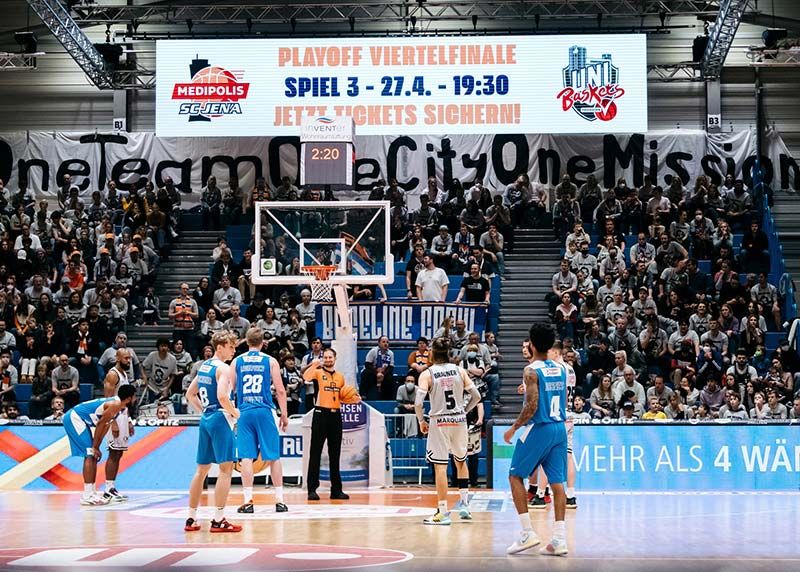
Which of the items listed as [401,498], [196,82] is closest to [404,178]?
[196,82]

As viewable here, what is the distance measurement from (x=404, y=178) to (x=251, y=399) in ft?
59.0

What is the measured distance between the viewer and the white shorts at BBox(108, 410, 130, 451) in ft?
50.2

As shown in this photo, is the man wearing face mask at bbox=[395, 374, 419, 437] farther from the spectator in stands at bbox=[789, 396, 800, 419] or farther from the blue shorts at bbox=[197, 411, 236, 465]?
the blue shorts at bbox=[197, 411, 236, 465]

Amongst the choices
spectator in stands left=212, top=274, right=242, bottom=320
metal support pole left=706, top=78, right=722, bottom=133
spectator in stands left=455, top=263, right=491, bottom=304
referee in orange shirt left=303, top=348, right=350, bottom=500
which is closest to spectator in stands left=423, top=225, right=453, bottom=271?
spectator in stands left=455, top=263, right=491, bottom=304

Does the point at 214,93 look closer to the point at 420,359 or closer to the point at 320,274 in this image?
the point at 320,274

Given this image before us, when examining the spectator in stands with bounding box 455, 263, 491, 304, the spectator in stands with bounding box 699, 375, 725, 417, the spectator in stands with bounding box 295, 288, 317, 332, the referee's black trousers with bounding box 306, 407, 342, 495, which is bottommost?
the referee's black trousers with bounding box 306, 407, 342, 495

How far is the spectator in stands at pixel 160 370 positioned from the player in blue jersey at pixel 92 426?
20.8 ft

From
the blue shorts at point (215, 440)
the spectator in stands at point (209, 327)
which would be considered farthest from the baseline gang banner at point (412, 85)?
the blue shorts at point (215, 440)

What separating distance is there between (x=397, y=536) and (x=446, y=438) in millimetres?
2025

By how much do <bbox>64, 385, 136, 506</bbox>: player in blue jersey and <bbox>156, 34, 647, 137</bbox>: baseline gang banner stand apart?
1411cm

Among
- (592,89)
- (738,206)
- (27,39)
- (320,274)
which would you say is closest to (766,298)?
(738,206)

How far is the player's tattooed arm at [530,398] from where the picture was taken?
999 centimetres

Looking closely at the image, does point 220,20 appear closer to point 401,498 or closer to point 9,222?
point 9,222

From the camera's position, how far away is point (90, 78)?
30.4 meters
